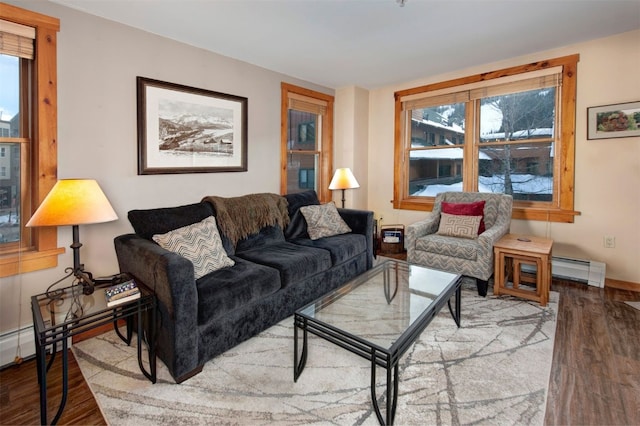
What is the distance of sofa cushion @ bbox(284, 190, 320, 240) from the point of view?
11.5 feet

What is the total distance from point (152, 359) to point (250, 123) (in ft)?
8.48

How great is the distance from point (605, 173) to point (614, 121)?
50cm

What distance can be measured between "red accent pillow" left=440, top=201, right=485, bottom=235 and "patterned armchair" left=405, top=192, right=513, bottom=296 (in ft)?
0.23

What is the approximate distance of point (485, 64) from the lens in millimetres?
3846

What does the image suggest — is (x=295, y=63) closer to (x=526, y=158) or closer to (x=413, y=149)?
(x=413, y=149)

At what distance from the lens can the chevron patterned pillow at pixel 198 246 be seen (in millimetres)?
Answer: 2234

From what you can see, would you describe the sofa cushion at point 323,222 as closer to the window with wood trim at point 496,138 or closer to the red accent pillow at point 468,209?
the red accent pillow at point 468,209

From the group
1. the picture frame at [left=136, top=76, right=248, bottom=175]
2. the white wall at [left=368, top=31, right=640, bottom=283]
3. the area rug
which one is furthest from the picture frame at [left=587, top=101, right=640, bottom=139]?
the picture frame at [left=136, top=76, right=248, bottom=175]

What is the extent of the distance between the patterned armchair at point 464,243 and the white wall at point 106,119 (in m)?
2.20

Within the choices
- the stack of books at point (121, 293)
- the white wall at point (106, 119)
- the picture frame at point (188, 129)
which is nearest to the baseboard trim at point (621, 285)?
the picture frame at point (188, 129)

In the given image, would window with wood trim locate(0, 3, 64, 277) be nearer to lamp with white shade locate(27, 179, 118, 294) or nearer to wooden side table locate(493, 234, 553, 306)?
lamp with white shade locate(27, 179, 118, 294)

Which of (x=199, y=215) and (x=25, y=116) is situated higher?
(x=25, y=116)

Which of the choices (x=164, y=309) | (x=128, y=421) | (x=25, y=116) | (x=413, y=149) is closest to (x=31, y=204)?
(x=25, y=116)

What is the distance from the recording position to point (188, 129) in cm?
312
